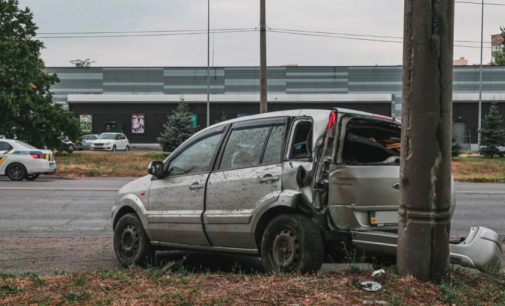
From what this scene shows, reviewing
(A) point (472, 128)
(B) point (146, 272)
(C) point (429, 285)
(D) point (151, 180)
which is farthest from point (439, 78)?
(A) point (472, 128)

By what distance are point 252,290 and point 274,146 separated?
176cm

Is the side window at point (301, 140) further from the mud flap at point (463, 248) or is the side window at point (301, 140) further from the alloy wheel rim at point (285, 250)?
the mud flap at point (463, 248)

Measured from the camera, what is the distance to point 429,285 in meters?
4.60

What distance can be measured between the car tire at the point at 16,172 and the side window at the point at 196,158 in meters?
14.5

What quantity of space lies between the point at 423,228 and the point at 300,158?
4.71 feet

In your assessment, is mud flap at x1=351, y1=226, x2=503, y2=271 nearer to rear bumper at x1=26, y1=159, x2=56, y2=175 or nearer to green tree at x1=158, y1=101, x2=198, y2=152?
rear bumper at x1=26, y1=159, x2=56, y2=175

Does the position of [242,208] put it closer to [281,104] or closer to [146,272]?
[146,272]

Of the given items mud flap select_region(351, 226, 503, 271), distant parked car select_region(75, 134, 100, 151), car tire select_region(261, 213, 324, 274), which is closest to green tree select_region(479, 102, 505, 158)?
distant parked car select_region(75, 134, 100, 151)

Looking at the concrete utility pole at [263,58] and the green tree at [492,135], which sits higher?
the concrete utility pole at [263,58]

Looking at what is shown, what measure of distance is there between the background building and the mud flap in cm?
4437

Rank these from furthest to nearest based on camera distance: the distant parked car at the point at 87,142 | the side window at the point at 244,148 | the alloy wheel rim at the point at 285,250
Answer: the distant parked car at the point at 87,142 → the side window at the point at 244,148 → the alloy wheel rim at the point at 285,250

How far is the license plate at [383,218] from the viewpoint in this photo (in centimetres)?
556

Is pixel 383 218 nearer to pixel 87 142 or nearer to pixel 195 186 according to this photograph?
pixel 195 186

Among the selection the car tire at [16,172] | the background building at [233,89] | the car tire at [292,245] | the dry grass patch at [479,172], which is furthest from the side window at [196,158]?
the background building at [233,89]
